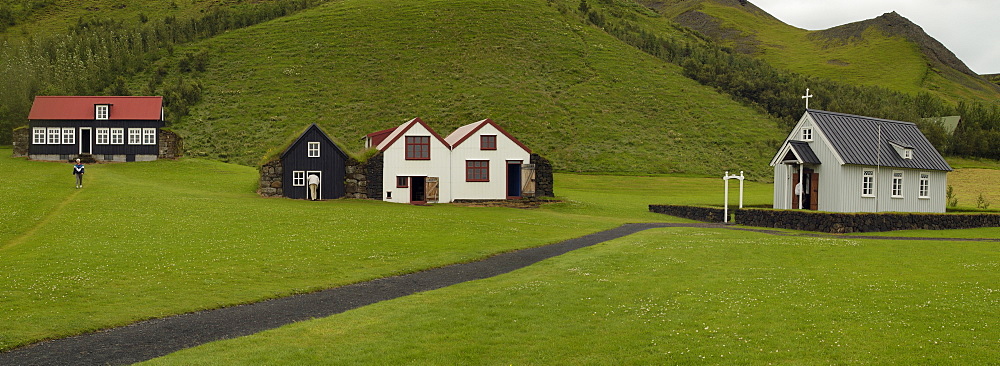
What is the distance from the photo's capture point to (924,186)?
47.1 m

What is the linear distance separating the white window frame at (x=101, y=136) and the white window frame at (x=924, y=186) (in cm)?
7339

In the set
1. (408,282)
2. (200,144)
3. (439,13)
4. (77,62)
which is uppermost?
(439,13)

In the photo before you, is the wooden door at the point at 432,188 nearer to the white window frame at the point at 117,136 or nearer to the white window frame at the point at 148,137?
the white window frame at the point at 148,137

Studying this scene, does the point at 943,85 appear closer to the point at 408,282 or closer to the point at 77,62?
the point at 77,62

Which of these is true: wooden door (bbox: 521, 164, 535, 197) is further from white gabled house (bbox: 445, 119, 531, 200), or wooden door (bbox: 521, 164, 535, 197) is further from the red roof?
the red roof

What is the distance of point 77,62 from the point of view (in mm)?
110375

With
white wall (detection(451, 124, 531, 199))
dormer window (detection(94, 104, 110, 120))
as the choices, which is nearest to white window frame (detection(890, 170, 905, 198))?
white wall (detection(451, 124, 531, 199))

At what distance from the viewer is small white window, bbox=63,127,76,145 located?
2933 inches

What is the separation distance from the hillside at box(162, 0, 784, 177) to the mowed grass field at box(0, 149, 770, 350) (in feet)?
136

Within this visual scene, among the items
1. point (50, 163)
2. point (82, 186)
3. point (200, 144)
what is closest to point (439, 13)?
point (200, 144)

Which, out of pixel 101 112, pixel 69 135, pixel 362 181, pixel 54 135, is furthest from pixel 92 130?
pixel 362 181

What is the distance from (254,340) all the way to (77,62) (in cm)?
11468

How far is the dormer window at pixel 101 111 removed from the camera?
247 ft

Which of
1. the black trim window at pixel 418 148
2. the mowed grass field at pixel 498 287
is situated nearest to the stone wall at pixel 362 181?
the black trim window at pixel 418 148
